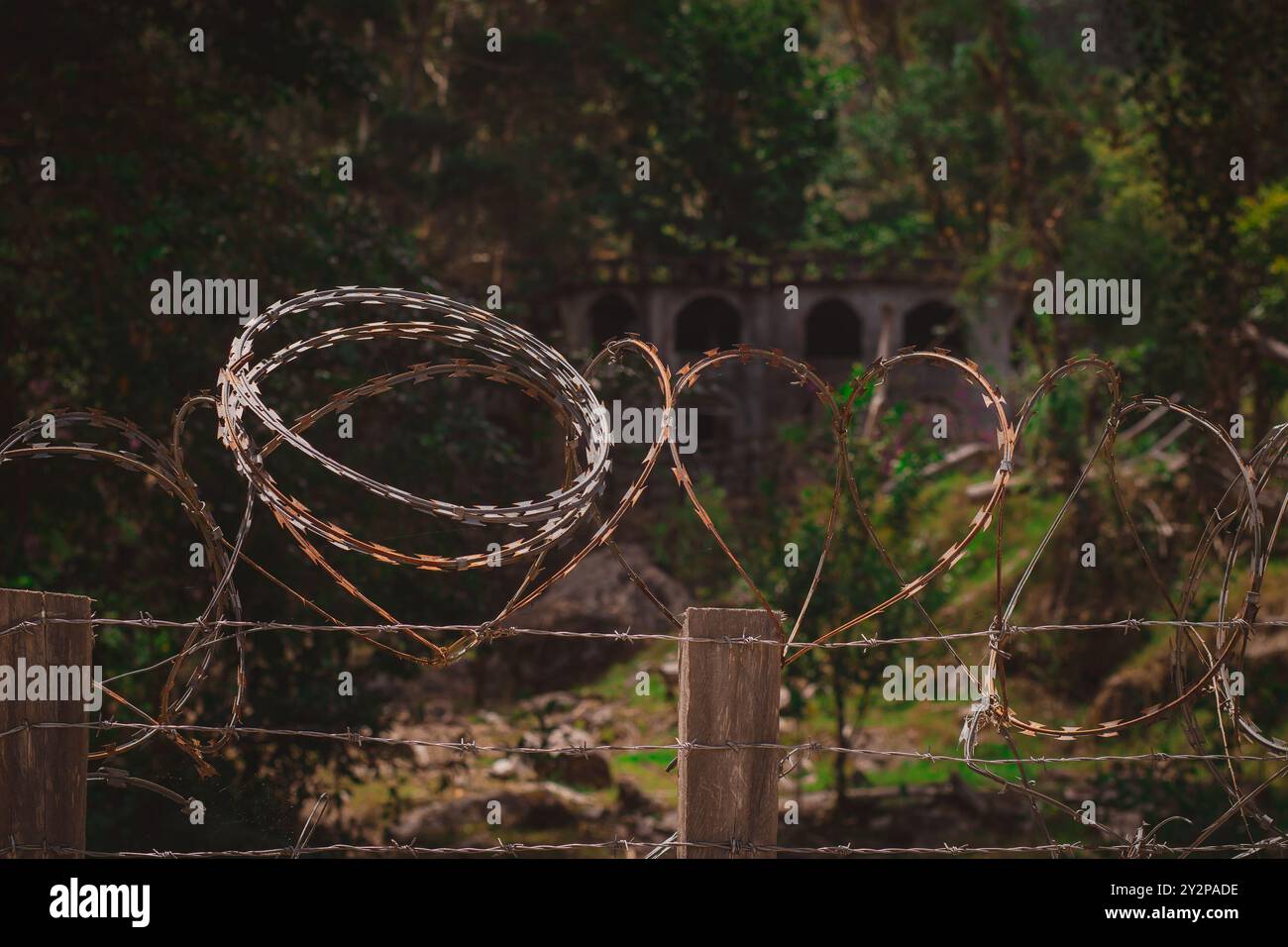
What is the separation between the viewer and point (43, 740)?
13.4 feet

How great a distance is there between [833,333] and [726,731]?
2537 cm

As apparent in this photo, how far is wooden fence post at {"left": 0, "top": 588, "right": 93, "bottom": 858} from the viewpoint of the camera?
404 cm

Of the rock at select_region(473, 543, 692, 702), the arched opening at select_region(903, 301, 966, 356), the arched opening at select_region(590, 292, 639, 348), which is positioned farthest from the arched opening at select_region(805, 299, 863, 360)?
the rock at select_region(473, 543, 692, 702)

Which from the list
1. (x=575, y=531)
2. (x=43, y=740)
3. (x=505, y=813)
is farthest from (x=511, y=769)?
(x=43, y=740)

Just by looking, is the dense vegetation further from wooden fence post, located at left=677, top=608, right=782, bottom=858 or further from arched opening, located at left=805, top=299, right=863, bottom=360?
wooden fence post, located at left=677, top=608, right=782, bottom=858

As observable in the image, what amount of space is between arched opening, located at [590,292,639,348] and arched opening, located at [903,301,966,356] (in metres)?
5.01

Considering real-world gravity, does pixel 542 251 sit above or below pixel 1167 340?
above

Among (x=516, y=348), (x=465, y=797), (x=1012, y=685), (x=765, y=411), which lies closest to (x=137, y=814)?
(x=465, y=797)

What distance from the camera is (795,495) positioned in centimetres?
2141

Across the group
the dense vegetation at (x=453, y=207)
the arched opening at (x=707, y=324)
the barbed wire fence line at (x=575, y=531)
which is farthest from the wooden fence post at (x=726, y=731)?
the arched opening at (x=707, y=324)

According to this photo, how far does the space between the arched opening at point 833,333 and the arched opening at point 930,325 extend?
132 cm

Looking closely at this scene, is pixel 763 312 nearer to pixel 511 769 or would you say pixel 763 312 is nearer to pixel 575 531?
pixel 511 769
